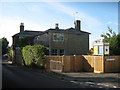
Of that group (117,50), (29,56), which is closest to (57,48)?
(29,56)

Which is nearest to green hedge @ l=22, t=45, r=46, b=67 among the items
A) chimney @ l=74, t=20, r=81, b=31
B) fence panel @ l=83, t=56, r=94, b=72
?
fence panel @ l=83, t=56, r=94, b=72

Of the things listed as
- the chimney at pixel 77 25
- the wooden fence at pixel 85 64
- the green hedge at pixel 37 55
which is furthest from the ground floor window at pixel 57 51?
the wooden fence at pixel 85 64

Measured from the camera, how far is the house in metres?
34.1

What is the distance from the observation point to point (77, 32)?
36.4 m

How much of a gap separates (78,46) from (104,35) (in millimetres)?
5829

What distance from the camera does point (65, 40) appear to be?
35.2 meters

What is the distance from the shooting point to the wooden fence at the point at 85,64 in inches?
797

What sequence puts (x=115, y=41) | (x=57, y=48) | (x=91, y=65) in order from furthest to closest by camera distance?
1. (x=57, y=48)
2. (x=115, y=41)
3. (x=91, y=65)

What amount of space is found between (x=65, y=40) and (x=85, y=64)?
1319cm

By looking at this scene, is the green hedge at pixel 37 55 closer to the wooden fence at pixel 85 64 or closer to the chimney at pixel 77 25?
the wooden fence at pixel 85 64

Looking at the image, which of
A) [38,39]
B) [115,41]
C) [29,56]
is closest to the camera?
[29,56]

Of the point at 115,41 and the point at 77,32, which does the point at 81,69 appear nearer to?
the point at 115,41

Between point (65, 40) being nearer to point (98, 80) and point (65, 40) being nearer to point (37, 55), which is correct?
point (37, 55)

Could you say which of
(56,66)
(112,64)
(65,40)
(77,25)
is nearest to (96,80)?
(112,64)
